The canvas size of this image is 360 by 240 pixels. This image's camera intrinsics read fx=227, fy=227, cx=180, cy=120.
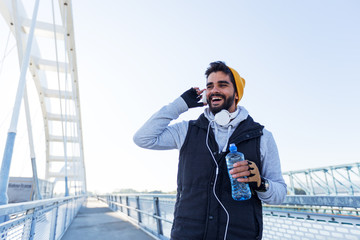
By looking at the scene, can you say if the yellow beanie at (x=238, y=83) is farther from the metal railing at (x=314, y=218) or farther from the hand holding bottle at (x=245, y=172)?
the metal railing at (x=314, y=218)

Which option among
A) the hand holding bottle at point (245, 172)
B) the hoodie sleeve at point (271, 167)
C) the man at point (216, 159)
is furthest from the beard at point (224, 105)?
the hand holding bottle at point (245, 172)

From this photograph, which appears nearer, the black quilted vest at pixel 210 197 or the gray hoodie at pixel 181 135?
the black quilted vest at pixel 210 197

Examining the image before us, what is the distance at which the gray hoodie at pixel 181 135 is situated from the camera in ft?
4.61

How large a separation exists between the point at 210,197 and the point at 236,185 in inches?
6.4

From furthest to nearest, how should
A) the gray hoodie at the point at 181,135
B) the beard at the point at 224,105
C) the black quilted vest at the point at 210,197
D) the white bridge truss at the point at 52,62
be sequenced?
the white bridge truss at the point at 52,62, the beard at the point at 224,105, the gray hoodie at the point at 181,135, the black quilted vest at the point at 210,197

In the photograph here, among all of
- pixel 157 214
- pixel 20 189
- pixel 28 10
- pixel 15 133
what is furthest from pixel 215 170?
pixel 28 10

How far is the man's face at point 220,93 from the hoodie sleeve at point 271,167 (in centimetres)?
31

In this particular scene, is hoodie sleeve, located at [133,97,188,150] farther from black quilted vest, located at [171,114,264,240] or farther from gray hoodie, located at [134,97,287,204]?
black quilted vest, located at [171,114,264,240]

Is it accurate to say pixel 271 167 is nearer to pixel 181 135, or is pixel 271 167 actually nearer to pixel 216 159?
pixel 216 159

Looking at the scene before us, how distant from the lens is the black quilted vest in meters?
1.24

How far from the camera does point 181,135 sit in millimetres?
1614

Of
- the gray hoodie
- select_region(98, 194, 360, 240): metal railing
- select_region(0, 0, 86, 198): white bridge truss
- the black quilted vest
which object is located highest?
select_region(0, 0, 86, 198): white bridge truss

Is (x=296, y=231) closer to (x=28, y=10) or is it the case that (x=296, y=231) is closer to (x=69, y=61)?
(x=28, y=10)

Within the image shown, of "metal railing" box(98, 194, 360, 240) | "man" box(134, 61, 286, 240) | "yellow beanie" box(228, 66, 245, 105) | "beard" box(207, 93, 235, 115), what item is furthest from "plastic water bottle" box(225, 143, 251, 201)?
"metal railing" box(98, 194, 360, 240)
